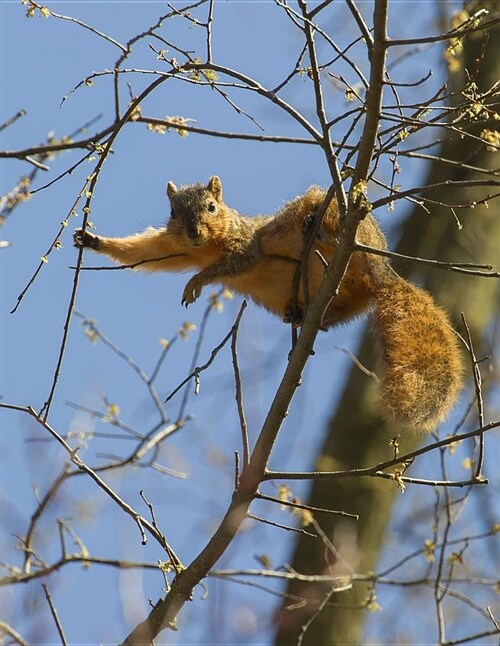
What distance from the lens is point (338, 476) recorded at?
2.54 meters

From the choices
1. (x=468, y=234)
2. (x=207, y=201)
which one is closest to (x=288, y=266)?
(x=207, y=201)

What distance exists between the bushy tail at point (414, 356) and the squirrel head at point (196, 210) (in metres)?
0.83

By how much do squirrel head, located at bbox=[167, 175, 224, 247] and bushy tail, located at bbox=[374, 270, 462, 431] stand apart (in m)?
0.83

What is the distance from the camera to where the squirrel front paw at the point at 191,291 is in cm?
422

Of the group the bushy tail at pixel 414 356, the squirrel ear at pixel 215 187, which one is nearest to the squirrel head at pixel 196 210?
the squirrel ear at pixel 215 187

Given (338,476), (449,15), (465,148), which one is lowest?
(338,476)

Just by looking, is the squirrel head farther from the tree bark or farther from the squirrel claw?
the tree bark

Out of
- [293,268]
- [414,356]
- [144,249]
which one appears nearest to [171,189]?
[144,249]

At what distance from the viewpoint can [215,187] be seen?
4.71m

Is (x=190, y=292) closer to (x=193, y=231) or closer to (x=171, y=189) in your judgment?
(x=193, y=231)

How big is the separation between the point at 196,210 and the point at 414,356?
1.27m

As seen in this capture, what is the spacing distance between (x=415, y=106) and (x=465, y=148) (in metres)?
3.43

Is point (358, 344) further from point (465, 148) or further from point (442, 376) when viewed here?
point (442, 376)

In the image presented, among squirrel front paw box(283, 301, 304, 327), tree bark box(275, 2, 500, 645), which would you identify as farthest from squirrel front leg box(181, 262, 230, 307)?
tree bark box(275, 2, 500, 645)
